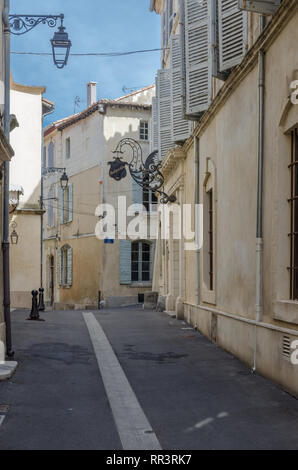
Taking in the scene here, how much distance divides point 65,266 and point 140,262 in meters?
5.31

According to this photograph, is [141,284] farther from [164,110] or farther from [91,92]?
[91,92]

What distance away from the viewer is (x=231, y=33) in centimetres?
1095

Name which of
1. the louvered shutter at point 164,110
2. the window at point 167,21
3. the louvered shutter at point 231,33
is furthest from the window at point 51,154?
the louvered shutter at point 231,33

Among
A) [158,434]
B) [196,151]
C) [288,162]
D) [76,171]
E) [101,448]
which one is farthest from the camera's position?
[76,171]

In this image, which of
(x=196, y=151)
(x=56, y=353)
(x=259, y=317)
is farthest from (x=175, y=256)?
(x=259, y=317)

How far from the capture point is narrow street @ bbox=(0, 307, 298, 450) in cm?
540

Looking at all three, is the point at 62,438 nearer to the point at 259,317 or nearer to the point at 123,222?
the point at 259,317

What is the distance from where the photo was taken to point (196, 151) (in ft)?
49.4

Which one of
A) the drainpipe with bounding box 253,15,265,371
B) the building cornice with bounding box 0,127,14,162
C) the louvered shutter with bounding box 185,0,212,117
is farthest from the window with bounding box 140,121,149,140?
the drainpipe with bounding box 253,15,265,371

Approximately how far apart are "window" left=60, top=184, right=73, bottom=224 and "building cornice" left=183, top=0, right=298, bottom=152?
65.9ft

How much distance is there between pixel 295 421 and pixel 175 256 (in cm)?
1387

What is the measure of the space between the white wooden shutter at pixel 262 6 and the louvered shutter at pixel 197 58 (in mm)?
5004

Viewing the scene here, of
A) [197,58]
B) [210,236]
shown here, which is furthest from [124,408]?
[197,58]

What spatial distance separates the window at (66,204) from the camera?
3328cm
